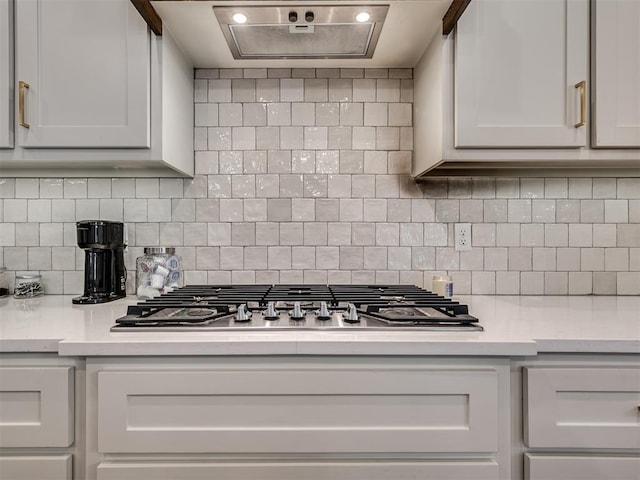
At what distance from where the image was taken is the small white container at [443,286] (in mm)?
1576

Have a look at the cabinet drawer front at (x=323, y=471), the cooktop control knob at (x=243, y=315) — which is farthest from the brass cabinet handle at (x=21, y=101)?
the cabinet drawer front at (x=323, y=471)

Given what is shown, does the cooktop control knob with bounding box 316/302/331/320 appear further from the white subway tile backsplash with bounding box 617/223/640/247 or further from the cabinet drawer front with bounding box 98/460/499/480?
the white subway tile backsplash with bounding box 617/223/640/247

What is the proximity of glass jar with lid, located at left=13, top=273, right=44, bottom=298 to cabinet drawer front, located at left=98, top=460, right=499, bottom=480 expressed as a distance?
0.96 metres

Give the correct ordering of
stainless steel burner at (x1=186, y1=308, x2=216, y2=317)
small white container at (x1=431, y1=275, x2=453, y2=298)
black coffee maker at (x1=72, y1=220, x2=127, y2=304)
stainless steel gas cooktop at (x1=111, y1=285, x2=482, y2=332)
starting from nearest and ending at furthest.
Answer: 1. stainless steel gas cooktop at (x1=111, y1=285, x2=482, y2=332)
2. stainless steel burner at (x1=186, y1=308, x2=216, y2=317)
3. black coffee maker at (x1=72, y1=220, x2=127, y2=304)
4. small white container at (x1=431, y1=275, x2=453, y2=298)

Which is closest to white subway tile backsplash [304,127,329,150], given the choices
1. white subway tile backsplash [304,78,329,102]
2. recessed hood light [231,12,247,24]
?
white subway tile backsplash [304,78,329,102]

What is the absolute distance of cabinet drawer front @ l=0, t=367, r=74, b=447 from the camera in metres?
0.95

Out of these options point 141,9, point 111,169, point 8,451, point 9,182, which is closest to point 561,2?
point 141,9

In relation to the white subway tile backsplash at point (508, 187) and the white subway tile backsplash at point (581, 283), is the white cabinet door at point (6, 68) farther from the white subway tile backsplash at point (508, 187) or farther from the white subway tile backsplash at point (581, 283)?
the white subway tile backsplash at point (581, 283)

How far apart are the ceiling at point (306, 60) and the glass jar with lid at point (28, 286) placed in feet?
3.47

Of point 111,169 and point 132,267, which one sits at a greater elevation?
point 111,169

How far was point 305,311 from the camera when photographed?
120cm

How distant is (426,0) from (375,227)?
2.70ft

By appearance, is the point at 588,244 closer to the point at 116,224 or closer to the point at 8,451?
the point at 116,224

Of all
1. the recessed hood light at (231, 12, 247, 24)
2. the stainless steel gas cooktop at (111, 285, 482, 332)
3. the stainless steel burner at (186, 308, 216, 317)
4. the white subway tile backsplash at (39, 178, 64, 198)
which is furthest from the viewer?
the white subway tile backsplash at (39, 178, 64, 198)
